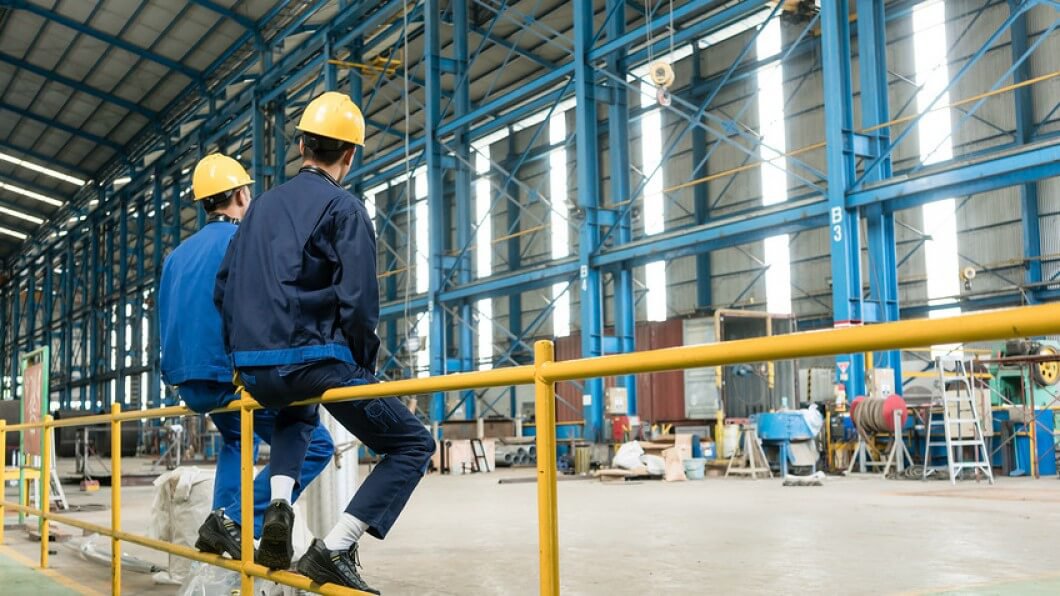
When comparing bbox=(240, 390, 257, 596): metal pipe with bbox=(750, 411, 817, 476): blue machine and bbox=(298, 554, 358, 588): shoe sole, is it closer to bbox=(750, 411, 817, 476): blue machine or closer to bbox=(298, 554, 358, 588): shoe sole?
bbox=(298, 554, 358, 588): shoe sole

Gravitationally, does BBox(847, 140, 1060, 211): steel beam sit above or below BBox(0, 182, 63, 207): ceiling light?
below

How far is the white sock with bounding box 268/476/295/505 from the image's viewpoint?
3.29 metres

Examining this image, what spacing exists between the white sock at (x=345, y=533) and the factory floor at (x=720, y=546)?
2.25m

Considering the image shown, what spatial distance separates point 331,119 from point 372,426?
1059 mm

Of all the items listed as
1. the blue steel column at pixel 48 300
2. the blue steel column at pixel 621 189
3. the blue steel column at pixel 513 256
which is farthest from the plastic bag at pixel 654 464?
the blue steel column at pixel 48 300

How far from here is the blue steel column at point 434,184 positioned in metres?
21.2

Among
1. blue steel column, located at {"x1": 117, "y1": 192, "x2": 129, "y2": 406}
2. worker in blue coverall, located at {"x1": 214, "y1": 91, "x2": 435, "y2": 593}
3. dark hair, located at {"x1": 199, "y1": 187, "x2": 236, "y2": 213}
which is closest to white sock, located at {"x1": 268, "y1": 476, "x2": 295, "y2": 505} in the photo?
worker in blue coverall, located at {"x1": 214, "y1": 91, "x2": 435, "y2": 593}

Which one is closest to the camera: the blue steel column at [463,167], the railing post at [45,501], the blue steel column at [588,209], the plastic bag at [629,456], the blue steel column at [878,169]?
the railing post at [45,501]

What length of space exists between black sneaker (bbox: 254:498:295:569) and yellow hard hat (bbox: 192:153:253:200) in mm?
1512

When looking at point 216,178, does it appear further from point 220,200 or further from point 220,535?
point 220,535

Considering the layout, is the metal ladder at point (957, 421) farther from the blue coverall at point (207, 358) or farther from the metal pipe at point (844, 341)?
the metal pipe at point (844, 341)

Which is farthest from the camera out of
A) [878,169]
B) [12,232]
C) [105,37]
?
[12,232]

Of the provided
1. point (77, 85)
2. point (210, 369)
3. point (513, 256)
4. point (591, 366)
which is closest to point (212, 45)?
point (77, 85)

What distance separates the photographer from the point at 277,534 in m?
3.27
